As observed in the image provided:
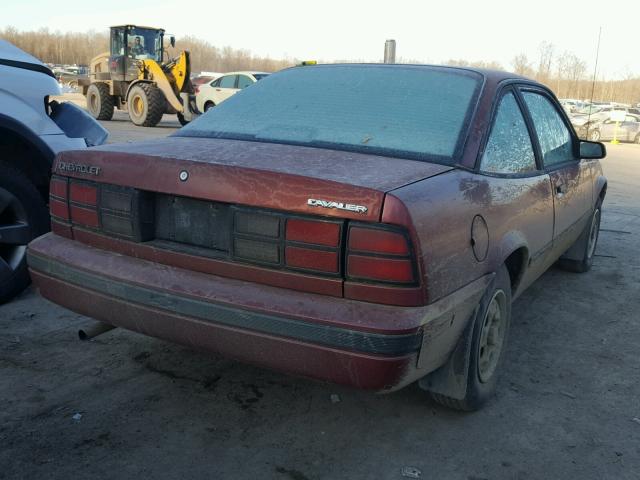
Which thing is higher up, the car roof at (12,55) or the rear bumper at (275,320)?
the car roof at (12,55)

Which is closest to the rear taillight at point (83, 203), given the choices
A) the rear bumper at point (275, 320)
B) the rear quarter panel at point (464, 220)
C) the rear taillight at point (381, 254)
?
the rear bumper at point (275, 320)

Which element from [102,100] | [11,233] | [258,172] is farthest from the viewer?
[102,100]

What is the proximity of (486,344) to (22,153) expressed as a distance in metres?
3.28

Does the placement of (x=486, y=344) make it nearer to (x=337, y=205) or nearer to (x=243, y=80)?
(x=337, y=205)

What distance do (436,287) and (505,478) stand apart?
0.80 metres

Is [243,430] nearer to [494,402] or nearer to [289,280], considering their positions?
[289,280]

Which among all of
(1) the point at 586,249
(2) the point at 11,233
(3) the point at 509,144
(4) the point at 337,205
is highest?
(3) the point at 509,144

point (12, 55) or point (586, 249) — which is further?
point (586, 249)

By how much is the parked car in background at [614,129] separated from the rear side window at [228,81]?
1375cm

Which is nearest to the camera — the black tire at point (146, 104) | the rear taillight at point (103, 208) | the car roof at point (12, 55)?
the rear taillight at point (103, 208)

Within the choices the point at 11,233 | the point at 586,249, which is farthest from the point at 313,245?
the point at 586,249

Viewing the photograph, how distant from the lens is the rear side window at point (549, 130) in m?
3.86

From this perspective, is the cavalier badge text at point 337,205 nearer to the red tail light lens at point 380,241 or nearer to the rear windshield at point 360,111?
the red tail light lens at point 380,241

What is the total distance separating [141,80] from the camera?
66.5 feet
